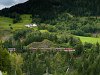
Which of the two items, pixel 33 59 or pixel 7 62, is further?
pixel 33 59

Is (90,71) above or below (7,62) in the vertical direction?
below

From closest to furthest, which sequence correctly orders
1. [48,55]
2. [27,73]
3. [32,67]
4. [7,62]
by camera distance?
[7,62], [27,73], [32,67], [48,55]

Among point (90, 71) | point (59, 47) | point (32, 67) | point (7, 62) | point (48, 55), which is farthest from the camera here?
point (59, 47)

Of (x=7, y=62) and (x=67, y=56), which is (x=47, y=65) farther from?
(x=7, y=62)

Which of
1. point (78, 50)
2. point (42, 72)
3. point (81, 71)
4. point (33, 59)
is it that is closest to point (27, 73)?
point (42, 72)

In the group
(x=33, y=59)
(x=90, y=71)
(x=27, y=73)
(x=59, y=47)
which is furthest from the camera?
(x=59, y=47)

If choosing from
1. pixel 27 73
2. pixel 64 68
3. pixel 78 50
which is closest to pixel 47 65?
pixel 64 68

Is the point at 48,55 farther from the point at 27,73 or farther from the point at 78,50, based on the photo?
the point at 27,73

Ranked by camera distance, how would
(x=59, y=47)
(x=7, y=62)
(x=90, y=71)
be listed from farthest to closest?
(x=59, y=47) < (x=90, y=71) < (x=7, y=62)

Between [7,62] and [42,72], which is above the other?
[7,62]
